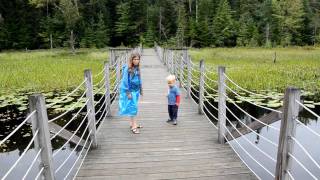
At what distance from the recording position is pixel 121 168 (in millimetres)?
4832

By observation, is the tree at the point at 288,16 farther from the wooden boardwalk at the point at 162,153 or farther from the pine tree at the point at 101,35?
the wooden boardwalk at the point at 162,153

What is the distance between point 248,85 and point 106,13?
4383cm

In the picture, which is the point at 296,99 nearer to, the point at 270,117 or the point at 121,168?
the point at 270,117

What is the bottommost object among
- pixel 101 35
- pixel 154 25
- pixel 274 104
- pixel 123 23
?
pixel 274 104

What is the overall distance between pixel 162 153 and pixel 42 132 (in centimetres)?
238

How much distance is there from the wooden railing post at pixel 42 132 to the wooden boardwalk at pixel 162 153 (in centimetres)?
106

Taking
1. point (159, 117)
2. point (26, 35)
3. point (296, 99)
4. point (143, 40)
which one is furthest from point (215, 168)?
point (26, 35)

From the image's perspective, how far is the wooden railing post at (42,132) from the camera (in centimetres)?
338

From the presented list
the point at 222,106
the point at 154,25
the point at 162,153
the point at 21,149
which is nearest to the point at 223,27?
the point at 154,25

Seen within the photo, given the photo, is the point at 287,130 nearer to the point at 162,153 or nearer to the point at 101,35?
the point at 162,153

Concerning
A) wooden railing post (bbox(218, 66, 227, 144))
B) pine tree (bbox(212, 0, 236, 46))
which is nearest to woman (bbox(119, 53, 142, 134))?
wooden railing post (bbox(218, 66, 227, 144))

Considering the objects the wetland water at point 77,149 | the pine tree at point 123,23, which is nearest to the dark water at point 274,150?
the wetland water at point 77,149

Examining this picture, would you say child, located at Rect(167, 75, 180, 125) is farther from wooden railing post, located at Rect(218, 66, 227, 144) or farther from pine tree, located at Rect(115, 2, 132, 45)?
pine tree, located at Rect(115, 2, 132, 45)

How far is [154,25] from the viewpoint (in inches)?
2196
